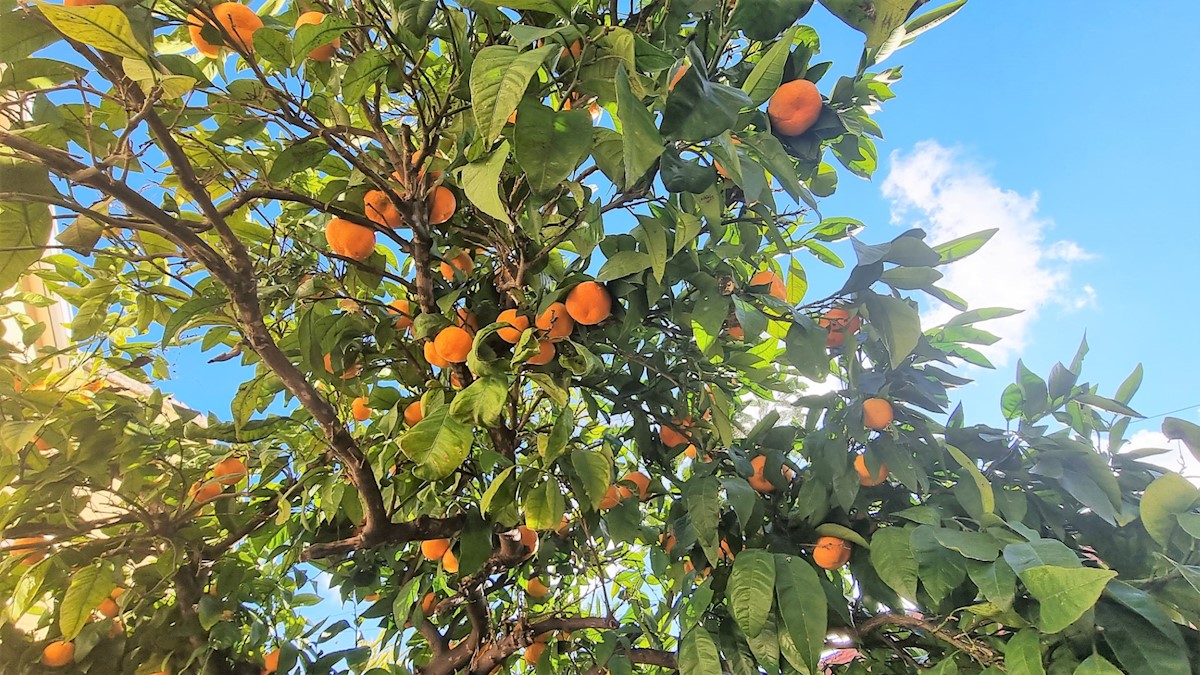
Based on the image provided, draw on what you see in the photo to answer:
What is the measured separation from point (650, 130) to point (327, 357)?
63cm

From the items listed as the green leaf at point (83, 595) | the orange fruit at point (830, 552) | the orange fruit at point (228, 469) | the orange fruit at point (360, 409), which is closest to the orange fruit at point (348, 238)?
the orange fruit at point (360, 409)

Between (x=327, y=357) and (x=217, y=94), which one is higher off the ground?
(x=217, y=94)

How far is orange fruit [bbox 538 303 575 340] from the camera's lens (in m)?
0.73

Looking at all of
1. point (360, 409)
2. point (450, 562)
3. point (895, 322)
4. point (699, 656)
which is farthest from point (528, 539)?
point (895, 322)

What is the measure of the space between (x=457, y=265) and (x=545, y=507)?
0.36 m

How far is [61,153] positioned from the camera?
566 millimetres

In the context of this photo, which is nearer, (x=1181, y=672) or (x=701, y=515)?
(x=1181, y=672)

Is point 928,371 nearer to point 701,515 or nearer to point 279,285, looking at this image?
point 701,515

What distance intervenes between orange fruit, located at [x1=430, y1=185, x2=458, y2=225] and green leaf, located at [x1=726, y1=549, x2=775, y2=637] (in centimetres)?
52

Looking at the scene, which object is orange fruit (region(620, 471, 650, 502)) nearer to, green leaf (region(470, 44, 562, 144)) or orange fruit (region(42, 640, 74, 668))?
green leaf (region(470, 44, 562, 144))

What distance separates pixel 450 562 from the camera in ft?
3.35

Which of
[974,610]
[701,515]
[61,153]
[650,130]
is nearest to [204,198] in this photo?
[61,153]

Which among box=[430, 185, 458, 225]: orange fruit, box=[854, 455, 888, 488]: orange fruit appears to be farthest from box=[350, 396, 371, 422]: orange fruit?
box=[854, 455, 888, 488]: orange fruit

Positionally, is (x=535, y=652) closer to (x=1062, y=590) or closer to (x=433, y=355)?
(x=433, y=355)
